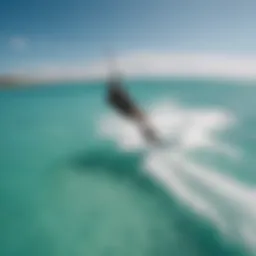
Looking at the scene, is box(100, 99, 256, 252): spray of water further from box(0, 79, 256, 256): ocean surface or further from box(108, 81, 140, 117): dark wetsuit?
box(108, 81, 140, 117): dark wetsuit

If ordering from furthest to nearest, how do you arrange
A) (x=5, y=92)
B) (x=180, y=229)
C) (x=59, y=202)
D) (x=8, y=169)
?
(x=5, y=92) → (x=8, y=169) → (x=59, y=202) → (x=180, y=229)

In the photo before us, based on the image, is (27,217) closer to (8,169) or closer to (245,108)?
(8,169)

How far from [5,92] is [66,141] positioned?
1.63 meters

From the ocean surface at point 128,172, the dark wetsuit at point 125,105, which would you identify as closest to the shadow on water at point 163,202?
the ocean surface at point 128,172

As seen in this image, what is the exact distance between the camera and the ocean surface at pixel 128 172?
3.60 m

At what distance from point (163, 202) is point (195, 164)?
74 centimetres

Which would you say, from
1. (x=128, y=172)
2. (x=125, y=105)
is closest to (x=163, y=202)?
(x=128, y=172)

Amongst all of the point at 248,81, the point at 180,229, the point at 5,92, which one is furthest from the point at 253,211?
the point at 5,92

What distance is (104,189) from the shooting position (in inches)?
167

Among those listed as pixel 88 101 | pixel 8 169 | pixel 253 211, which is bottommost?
pixel 253 211

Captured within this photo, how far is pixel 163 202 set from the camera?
4066 mm

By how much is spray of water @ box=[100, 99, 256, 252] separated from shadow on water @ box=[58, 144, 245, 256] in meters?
0.12

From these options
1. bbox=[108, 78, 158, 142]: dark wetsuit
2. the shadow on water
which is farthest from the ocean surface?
bbox=[108, 78, 158, 142]: dark wetsuit

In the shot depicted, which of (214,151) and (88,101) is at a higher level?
(88,101)
